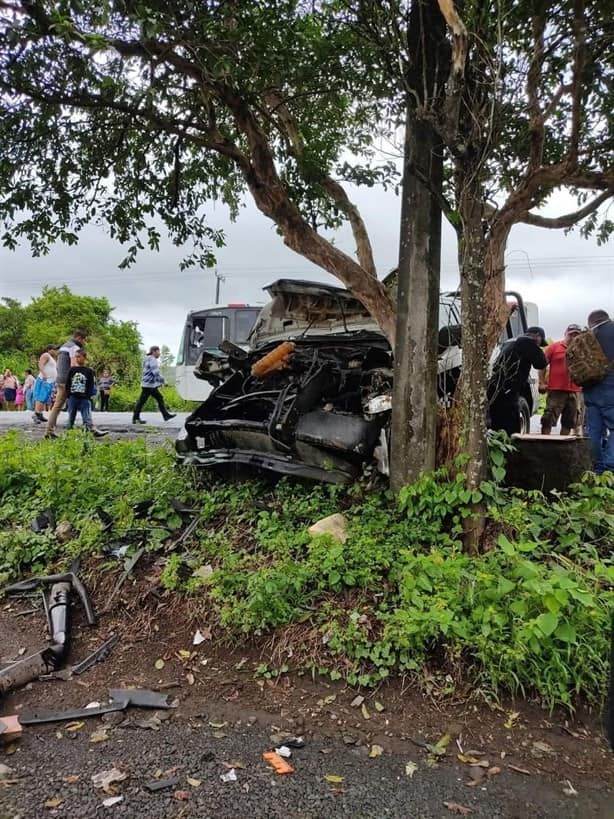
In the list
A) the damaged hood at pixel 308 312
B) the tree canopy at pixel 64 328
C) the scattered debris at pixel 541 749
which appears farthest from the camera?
the tree canopy at pixel 64 328

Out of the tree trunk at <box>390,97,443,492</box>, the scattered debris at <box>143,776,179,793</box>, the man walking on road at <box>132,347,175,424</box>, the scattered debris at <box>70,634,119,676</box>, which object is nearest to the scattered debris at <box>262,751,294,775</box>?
the scattered debris at <box>143,776,179,793</box>

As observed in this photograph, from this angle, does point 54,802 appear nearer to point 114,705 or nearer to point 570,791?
point 114,705

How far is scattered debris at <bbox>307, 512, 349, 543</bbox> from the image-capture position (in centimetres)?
359

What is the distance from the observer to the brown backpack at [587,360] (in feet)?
17.0

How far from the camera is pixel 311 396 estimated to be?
4.47 meters

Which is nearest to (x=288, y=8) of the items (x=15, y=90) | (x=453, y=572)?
(x=15, y=90)

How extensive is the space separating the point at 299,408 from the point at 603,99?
3.21 metres

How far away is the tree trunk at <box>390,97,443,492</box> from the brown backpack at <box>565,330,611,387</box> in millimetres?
2243

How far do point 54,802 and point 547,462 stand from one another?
3584mm

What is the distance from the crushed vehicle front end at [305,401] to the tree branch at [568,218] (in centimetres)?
154

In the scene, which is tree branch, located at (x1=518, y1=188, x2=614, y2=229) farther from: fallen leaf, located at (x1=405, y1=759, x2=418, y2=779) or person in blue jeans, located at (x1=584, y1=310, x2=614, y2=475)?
fallen leaf, located at (x1=405, y1=759, x2=418, y2=779)

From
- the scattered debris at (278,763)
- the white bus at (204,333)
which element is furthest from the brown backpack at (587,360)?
the white bus at (204,333)

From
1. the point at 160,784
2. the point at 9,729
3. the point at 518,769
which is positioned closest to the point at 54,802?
the point at 160,784

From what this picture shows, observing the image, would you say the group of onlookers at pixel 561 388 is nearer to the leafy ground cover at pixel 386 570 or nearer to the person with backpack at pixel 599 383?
the person with backpack at pixel 599 383
